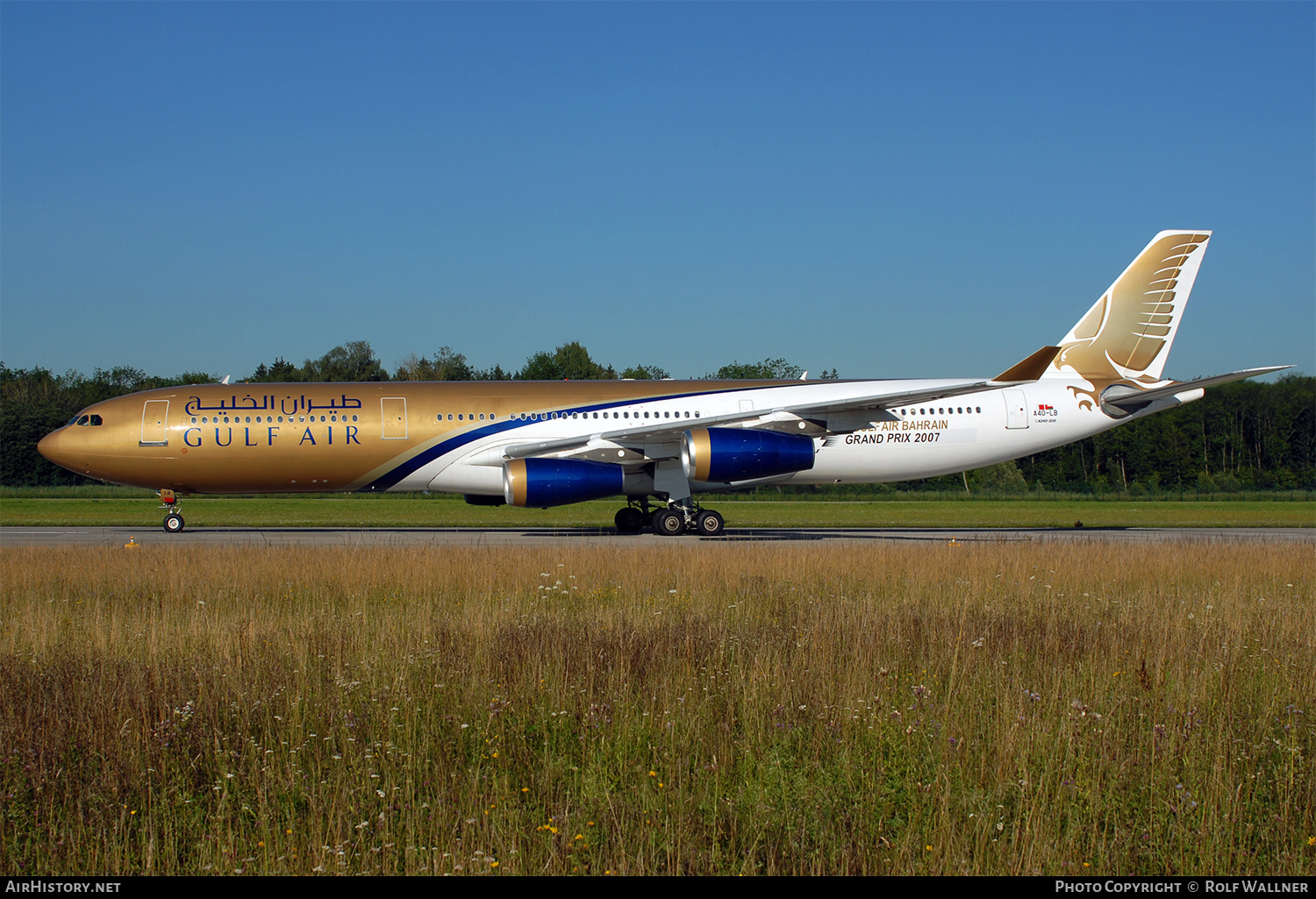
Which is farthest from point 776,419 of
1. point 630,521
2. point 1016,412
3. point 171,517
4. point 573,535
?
point 171,517

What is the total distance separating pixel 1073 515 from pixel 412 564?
87.0 feet

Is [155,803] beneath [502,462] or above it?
beneath

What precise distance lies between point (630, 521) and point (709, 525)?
239 centimetres

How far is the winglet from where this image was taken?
778 inches

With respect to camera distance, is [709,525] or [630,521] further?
[630,521]

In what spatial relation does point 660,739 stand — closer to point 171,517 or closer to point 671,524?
point 671,524

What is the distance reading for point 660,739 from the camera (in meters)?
5.02

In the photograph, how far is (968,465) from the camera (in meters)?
23.4

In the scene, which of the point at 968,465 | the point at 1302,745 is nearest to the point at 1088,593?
the point at 1302,745

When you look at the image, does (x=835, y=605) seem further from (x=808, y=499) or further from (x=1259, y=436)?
(x=1259, y=436)

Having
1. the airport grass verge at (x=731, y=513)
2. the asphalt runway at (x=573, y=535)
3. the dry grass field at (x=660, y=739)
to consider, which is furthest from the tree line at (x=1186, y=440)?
the dry grass field at (x=660, y=739)

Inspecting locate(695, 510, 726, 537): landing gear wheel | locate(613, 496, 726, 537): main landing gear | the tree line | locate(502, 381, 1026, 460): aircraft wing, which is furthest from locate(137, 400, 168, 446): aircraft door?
the tree line

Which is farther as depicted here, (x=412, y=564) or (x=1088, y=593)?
(x=412, y=564)

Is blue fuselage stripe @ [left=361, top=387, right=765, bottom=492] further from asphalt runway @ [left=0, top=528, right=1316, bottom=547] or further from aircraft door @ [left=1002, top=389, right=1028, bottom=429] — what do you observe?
aircraft door @ [left=1002, top=389, right=1028, bottom=429]
